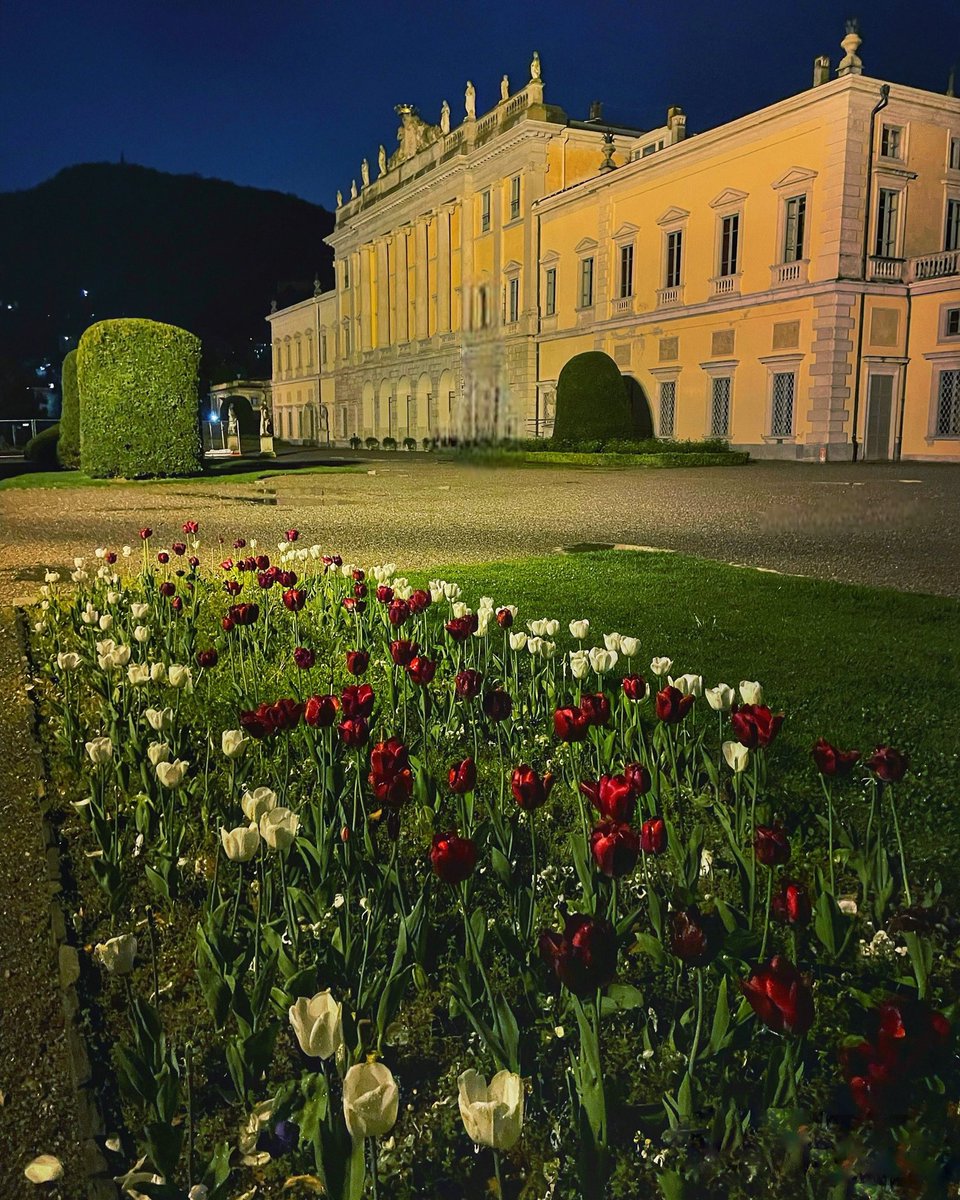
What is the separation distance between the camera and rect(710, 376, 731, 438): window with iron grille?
1193 inches

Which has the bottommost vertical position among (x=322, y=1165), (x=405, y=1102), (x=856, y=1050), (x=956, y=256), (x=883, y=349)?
(x=405, y=1102)

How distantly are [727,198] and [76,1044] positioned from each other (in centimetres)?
3161

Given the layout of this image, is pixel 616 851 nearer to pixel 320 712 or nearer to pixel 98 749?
pixel 320 712

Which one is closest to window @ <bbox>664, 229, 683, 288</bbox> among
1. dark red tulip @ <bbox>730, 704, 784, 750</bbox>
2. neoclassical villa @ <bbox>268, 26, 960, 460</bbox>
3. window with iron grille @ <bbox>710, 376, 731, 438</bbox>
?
neoclassical villa @ <bbox>268, 26, 960, 460</bbox>

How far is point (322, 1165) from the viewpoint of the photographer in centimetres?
132

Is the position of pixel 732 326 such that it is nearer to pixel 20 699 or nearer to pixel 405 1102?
pixel 20 699

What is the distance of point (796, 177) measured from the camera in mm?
27516

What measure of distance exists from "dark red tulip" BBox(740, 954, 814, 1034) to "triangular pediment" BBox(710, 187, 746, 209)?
31.2 meters

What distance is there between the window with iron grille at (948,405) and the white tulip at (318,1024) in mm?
28459

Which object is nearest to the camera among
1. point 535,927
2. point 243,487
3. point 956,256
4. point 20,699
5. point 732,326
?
point 535,927

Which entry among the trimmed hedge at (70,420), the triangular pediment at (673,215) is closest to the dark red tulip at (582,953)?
the trimmed hedge at (70,420)

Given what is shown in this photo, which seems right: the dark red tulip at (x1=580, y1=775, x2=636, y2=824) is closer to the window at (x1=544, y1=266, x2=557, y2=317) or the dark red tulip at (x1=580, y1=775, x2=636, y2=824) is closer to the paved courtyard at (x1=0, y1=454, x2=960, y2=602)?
the paved courtyard at (x1=0, y1=454, x2=960, y2=602)

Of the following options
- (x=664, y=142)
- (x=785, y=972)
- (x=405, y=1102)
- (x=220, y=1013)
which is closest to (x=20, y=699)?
(x=220, y=1013)

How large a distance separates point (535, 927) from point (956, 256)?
29040mm
